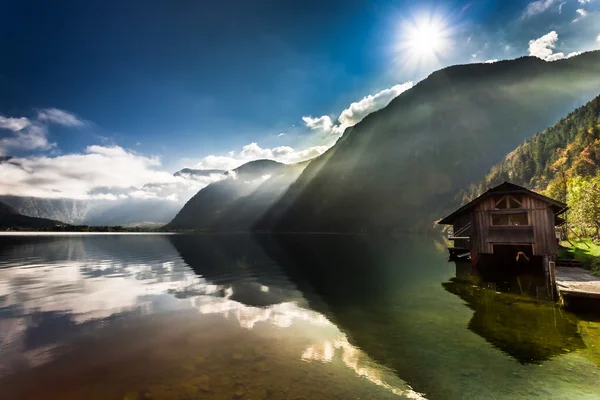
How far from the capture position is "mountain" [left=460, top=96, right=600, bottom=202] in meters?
118

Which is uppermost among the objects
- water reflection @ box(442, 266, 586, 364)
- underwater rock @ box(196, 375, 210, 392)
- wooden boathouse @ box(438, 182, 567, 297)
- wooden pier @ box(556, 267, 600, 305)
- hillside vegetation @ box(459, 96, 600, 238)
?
hillside vegetation @ box(459, 96, 600, 238)

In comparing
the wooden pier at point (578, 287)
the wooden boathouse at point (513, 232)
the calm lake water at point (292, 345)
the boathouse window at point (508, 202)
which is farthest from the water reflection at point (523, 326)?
the boathouse window at point (508, 202)

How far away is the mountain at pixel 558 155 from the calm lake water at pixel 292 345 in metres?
127

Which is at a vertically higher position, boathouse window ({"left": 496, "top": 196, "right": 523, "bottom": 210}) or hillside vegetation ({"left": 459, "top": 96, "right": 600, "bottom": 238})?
hillside vegetation ({"left": 459, "top": 96, "right": 600, "bottom": 238})

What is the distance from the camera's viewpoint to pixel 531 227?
2983 cm

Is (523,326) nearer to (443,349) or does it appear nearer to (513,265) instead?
(443,349)

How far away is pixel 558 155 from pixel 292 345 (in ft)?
607

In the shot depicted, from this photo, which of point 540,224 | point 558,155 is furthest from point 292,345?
point 558,155

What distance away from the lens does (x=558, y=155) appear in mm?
148375

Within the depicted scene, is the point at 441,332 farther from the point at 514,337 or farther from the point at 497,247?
the point at 497,247

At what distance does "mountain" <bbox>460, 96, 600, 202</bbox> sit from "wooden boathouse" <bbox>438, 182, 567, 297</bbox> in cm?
10327

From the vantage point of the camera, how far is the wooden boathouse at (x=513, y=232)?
29.0m

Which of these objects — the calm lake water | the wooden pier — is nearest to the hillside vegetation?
the wooden pier

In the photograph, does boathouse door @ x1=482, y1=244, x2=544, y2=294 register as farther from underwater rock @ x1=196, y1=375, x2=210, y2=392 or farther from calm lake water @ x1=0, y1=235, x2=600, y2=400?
underwater rock @ x1=196, y1=375, x2=210, y2=392
